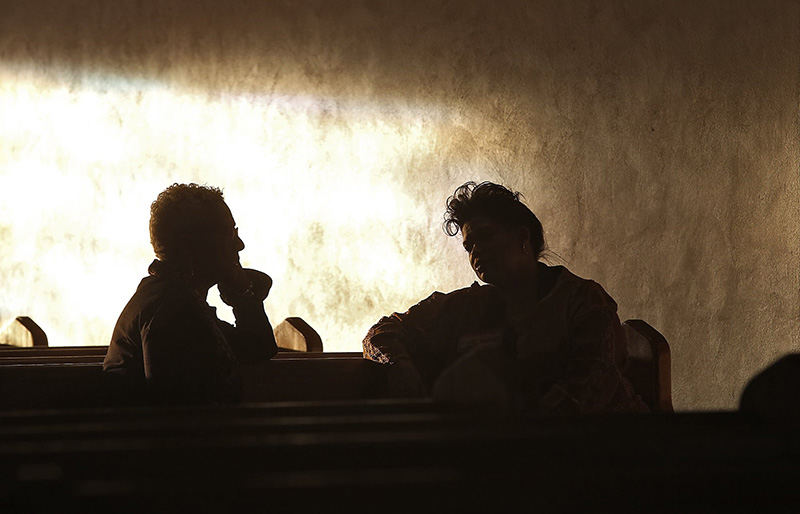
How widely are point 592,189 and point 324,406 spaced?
3.01 meters

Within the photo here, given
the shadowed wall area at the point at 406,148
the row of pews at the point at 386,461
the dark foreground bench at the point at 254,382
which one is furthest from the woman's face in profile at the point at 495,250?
the row of pews at the point at 386,461

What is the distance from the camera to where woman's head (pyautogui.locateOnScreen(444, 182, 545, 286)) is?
280 centimetres

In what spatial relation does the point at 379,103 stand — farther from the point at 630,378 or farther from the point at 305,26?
the point at 630,378

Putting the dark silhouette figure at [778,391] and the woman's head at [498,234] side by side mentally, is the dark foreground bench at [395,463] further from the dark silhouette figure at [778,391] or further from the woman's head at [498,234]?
the woman's head at [498,234]

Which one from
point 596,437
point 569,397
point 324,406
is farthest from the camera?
point 569,397

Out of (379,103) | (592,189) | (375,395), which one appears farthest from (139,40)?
(375,395)

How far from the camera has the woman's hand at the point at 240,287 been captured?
285 centimetres

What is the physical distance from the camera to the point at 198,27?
571 centimetres

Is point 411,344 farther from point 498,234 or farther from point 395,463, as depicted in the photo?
point 395,463

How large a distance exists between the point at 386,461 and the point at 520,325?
6.80ft

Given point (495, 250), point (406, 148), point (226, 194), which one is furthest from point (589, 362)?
point (226, 194)

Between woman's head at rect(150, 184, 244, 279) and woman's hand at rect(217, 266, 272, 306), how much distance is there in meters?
0.20

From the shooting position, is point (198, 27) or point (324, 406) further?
point (198, 27)

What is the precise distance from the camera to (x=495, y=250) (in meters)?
2.80
